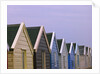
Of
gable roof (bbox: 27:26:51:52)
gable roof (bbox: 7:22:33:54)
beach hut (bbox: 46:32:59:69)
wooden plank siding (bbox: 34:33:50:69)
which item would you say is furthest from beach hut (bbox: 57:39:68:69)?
gable roof (bbox: 7:22:33:54)

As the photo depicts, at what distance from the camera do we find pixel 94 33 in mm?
6848

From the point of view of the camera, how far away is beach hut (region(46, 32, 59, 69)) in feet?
30.8

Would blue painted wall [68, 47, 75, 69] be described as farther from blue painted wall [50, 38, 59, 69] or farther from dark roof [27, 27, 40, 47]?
dark roof [27, 27, 40, 47]

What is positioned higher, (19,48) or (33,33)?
(33,33)

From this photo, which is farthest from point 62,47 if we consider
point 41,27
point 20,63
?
point 20,63

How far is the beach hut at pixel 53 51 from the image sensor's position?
9.40m

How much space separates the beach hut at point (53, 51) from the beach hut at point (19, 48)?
1.60 m

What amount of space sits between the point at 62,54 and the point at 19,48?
3.01 m

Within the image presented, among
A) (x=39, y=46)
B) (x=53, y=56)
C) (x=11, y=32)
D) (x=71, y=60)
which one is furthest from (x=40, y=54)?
(x=71, y=60)

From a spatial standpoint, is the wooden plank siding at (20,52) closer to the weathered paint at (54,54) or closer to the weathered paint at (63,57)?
the weathered paint at (54,54)

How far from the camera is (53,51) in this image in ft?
31.5

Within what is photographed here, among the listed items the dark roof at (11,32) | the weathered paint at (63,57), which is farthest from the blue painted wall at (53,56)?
the dark roof at (11,32)

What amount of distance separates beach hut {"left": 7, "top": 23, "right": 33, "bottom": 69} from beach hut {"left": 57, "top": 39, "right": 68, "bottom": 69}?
2.05 m

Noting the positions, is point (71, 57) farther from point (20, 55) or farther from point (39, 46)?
point (20, 55)
